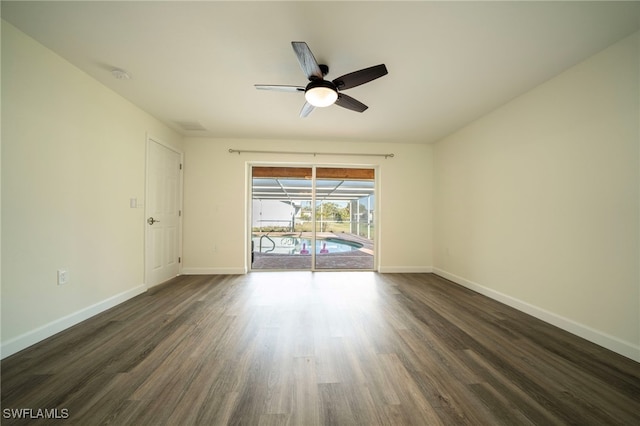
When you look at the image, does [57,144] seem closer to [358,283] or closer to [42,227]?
[42,227]

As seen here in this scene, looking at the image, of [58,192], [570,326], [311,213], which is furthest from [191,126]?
[570,326]

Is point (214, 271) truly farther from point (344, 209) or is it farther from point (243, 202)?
point (344, 209)

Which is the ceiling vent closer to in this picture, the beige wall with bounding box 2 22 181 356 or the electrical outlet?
the beige wall with bounding box 2 22 181 356

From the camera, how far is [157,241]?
3.50 metres

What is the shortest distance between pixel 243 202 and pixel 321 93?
270 centimetres

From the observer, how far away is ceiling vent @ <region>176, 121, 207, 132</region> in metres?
3.50

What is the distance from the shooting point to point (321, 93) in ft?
6.84

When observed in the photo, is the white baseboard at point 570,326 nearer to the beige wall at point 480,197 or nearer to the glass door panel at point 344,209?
the beige wall at point 480,197

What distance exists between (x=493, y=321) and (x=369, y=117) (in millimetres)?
2870

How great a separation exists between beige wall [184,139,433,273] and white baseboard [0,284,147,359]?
149cm

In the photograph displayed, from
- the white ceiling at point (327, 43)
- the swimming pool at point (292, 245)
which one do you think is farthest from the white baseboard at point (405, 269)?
the white ceiling at point (327, 43)

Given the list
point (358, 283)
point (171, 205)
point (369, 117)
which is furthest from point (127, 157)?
point (358, 283)

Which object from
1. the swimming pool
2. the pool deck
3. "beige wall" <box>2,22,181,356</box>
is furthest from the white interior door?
the swimming pool

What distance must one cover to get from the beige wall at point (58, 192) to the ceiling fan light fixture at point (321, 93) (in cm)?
225
